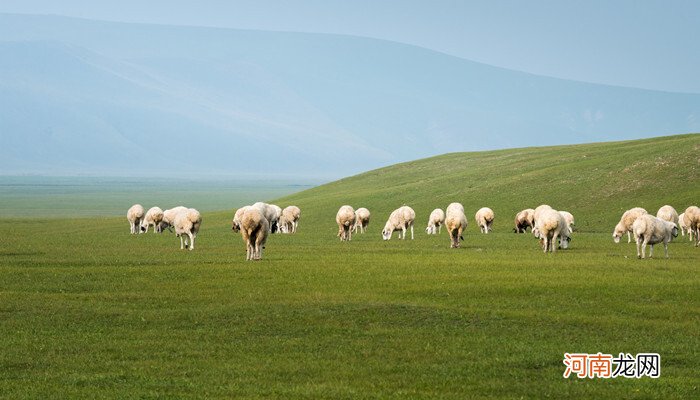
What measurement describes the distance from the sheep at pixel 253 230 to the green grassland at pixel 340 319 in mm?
1223

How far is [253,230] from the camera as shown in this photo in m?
38.8

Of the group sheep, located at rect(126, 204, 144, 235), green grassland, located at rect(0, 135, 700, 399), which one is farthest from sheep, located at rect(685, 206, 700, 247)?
sheep, located at rect(126, 204, 144, 235)

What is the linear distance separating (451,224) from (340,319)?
23884mm

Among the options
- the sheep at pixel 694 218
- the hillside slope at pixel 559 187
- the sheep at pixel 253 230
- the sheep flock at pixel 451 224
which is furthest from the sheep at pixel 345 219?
the sheep at pixel 694 218

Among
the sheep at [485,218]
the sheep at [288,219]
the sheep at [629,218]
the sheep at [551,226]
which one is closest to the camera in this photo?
the sheep at [551,226]

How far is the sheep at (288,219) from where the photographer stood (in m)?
68.1

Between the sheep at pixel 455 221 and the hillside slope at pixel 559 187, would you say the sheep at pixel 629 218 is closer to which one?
the sheep at pixel 455 221

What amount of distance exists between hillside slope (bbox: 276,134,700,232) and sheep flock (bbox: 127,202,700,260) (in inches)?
225

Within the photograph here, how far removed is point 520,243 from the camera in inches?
1988

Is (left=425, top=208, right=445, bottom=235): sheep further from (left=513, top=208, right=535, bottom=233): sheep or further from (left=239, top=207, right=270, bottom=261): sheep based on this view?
(left=239, top=207, right=270, bottom=261): sheep

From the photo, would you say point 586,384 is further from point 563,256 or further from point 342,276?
point 563,256

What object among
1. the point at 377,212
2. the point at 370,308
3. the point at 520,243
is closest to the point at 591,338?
the point at 370,308

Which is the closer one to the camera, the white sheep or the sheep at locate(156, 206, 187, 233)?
→ the white sheep

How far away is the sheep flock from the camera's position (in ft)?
127
